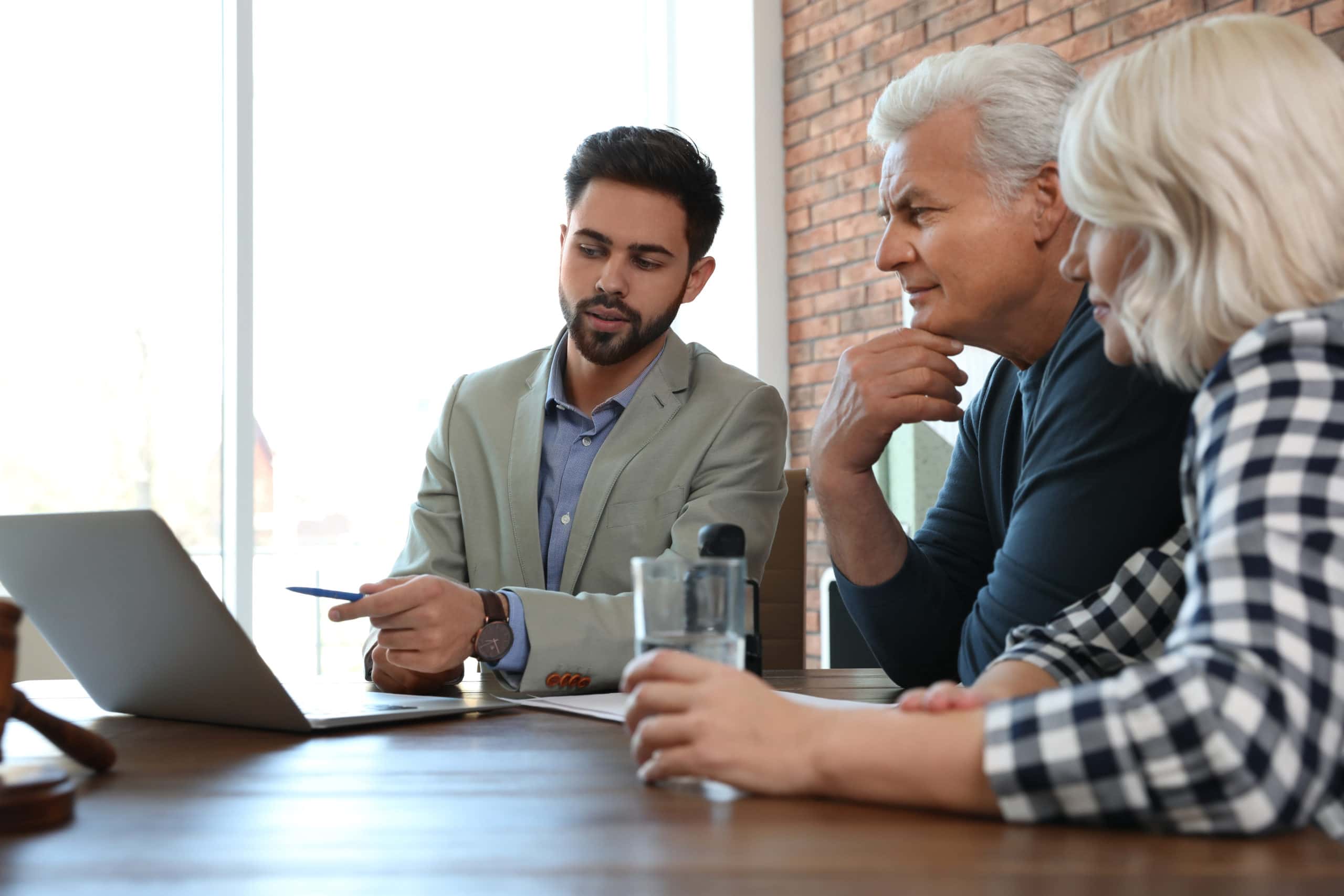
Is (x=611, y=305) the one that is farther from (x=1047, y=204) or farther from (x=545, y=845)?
(x=545, y=845)

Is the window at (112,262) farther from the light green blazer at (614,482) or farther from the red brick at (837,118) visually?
the light green blazer at (614,482)

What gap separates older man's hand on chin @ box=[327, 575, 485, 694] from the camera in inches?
54.6

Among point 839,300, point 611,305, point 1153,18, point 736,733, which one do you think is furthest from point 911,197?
point 839,300

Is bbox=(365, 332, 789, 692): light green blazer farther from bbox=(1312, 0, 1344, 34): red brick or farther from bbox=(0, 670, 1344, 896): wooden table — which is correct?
bbox=(1312, 0, 1344, 34): red brick

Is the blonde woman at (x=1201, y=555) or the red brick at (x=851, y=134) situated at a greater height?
the red brick at (x=851, y=134)

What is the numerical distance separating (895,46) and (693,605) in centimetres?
396

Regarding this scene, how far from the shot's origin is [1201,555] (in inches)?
30.1

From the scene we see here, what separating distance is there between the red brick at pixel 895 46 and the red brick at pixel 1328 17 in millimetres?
1500

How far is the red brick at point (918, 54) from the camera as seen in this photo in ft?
13.9

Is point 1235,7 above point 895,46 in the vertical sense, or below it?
below

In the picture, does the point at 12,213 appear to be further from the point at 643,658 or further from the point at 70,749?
the point at 643,658

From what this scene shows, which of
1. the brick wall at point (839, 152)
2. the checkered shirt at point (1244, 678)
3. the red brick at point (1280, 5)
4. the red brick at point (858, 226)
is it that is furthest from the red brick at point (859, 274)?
the checkered shirt at point (1244, 678)

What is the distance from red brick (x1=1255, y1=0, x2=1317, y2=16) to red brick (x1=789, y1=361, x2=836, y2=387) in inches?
73.9

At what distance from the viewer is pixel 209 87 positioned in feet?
14.0
